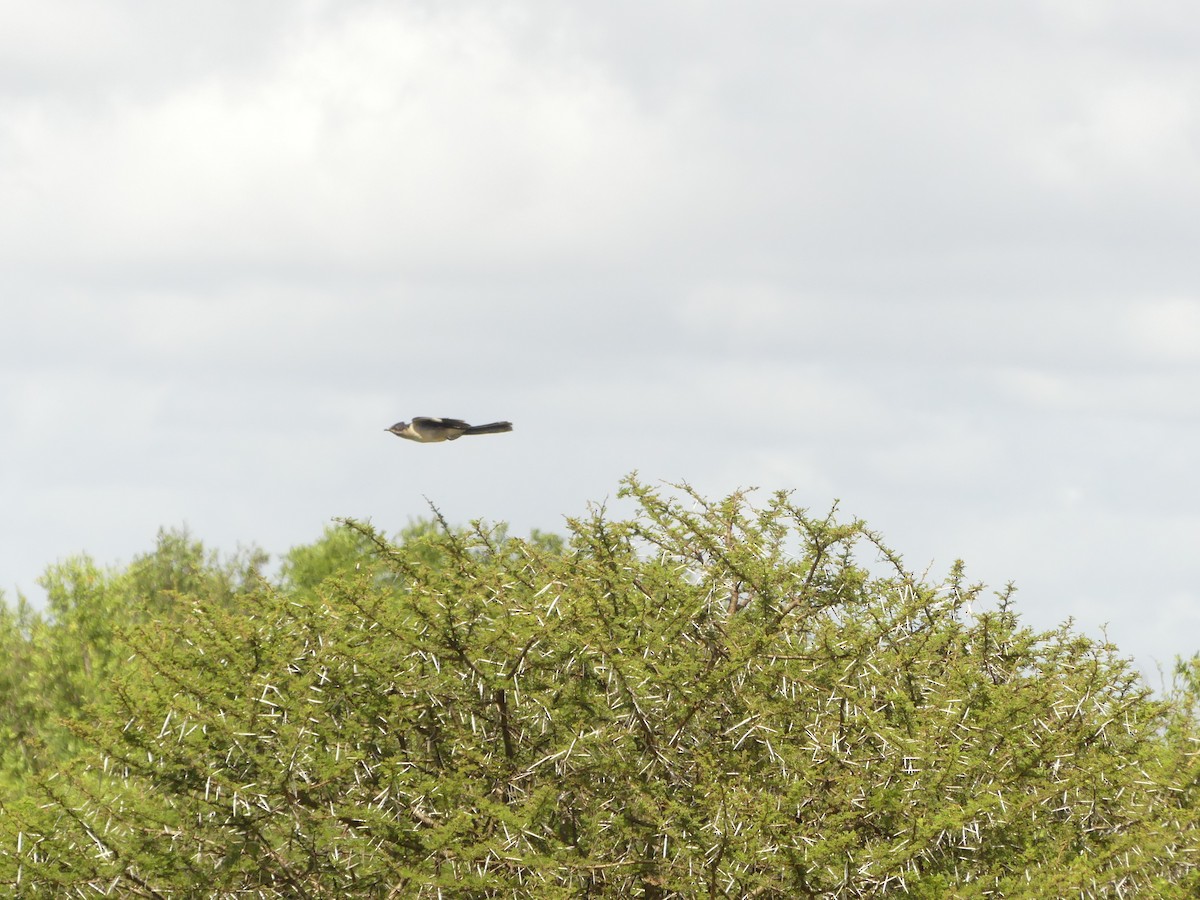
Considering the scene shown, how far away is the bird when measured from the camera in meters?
10.7

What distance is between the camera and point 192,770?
892cm

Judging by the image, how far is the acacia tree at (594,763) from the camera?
8.32m

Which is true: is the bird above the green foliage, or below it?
above

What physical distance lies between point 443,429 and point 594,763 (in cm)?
312

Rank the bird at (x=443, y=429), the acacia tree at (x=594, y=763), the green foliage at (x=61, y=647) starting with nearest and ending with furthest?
the acacia tree at (x=594, y=763)
the bird at (x=443, y=429)
the green foliage at (x=61, y=647)

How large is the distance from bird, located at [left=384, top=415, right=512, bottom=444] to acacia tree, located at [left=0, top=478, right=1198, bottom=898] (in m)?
1.25

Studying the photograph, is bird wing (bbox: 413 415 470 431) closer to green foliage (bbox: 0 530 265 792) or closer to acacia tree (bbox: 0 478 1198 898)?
acacia tree (bbox: 0 478 1198 898)

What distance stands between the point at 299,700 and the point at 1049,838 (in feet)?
15.1

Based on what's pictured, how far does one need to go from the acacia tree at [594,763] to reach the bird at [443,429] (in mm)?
1254

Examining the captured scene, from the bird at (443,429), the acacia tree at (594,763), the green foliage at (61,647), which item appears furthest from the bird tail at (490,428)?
the green foliage at (61,647)

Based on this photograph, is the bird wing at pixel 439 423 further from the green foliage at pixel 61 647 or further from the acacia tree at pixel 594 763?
the green foliage at pixel 61 647

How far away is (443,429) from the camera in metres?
10.7

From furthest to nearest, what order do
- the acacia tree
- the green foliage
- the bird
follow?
the green foliage → the bird → the acacia tree

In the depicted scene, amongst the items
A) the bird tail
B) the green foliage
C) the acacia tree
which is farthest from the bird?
the green foliage
